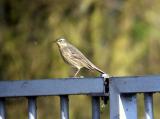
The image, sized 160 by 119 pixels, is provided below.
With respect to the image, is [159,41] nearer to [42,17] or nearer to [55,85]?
[42,17]

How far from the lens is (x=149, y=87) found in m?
3.62

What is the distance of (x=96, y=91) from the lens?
150 inches

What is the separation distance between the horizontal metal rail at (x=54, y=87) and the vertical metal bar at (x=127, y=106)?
0.12 metres

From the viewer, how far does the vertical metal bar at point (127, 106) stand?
3.77m

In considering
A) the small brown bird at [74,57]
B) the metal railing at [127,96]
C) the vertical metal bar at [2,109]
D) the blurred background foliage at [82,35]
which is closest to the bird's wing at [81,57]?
the small brown bird at [74,57]

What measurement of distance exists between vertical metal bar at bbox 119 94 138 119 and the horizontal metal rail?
0.12 metres

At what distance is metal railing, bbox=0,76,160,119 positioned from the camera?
3683 millimetres

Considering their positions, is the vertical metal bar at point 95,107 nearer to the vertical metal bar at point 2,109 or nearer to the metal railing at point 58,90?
the metal railing at point 58,90

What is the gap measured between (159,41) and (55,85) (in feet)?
26.1

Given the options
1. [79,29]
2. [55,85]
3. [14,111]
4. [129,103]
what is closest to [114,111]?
[129,103]

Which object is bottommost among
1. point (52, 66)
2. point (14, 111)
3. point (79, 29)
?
point (14, 111)

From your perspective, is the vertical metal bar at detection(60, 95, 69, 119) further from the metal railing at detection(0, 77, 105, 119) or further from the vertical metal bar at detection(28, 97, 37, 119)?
the vertical metal bar at detection(28, 97, 37, 119)

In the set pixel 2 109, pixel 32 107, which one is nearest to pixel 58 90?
pixel 32 107

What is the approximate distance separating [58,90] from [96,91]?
0.72ft
